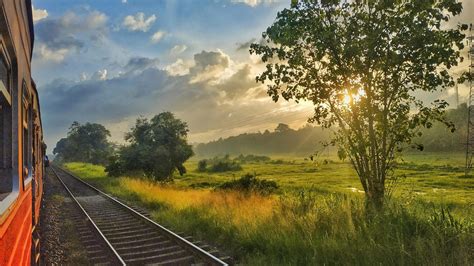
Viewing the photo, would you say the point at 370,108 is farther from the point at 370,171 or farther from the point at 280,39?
the point at 280,39

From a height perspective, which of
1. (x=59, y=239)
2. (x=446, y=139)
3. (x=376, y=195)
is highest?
(x=446, y=139)

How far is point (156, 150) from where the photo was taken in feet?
118

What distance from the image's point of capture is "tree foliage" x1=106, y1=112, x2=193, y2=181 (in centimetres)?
3572

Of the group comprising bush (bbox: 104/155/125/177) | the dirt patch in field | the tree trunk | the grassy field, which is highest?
bush (bbox: 104/155/125/177)

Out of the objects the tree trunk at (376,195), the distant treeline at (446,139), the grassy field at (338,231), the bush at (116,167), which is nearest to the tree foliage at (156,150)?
the bush at (116,167)

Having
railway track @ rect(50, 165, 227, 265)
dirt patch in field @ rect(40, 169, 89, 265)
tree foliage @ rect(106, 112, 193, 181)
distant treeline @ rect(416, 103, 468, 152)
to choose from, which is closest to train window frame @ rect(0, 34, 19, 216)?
railway track @ rect(50, 165, 227, 265)

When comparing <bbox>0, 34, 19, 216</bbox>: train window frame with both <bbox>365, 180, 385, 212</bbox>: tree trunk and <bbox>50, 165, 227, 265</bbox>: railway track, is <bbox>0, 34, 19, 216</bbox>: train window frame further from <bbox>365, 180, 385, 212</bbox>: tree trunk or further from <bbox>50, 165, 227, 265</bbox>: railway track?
<bbox>365, 180, 385, 212</bbox>: tree trunk

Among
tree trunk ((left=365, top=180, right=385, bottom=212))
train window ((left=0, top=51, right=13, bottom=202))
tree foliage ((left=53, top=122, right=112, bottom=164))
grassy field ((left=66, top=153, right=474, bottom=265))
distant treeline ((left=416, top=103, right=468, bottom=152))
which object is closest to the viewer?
train window ((left=0, top=51, right=13, bottom=202))

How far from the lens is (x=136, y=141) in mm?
40156

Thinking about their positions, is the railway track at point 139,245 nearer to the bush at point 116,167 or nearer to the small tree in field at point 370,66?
the small tree in field at point 370,66

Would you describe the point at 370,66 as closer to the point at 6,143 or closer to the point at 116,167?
the point at 6,143

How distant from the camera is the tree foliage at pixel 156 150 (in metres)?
35.7

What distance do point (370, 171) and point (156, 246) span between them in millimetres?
5874

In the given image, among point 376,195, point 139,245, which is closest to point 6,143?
point 139,245
